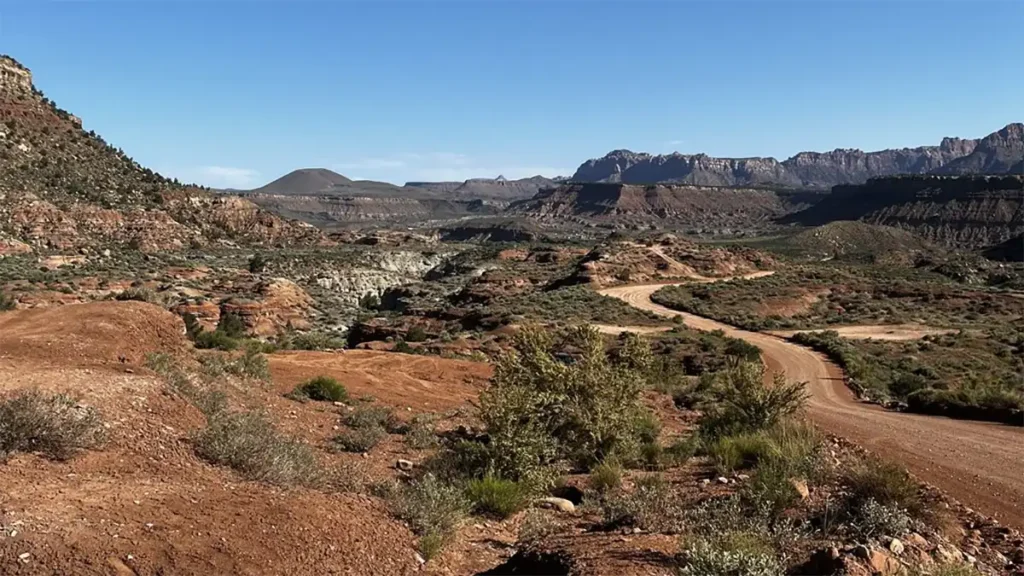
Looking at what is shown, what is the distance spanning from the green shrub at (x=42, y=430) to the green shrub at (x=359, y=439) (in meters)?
4.54

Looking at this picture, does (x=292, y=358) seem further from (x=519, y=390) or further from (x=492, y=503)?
(x=492, y=503)

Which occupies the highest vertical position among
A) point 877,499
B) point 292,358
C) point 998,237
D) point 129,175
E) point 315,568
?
point 129,175

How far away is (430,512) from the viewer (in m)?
7.86

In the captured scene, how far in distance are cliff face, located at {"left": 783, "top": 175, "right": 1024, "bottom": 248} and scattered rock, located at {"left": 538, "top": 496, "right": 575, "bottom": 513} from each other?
155m

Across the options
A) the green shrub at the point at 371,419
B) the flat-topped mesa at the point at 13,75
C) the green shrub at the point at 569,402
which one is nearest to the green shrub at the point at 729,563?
the green shrub at the point at 569,402

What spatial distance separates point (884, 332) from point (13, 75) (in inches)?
3062

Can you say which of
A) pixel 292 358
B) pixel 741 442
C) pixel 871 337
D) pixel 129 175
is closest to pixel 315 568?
pixel 741 442

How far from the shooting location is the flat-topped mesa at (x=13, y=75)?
63866 millimetres

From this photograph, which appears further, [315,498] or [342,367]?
[342,367]

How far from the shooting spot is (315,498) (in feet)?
24.9

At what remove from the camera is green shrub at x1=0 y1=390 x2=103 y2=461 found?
7.38 m

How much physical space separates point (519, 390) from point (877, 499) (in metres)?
5.29

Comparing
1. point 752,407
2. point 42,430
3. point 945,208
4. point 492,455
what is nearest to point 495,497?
point 492,455

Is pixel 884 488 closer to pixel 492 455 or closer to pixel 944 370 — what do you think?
pixel 492 455
